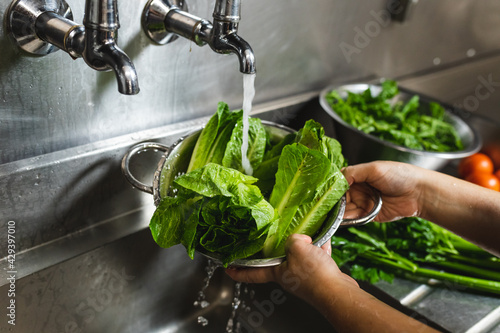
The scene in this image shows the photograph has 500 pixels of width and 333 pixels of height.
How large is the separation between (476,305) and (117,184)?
0.92 m

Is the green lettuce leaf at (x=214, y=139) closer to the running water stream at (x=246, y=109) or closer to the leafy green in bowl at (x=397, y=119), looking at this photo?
the running water stream at (x=246, y=109)

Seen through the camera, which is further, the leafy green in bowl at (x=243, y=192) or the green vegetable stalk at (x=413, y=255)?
the green vegetable stalk at (x=413, y=255)

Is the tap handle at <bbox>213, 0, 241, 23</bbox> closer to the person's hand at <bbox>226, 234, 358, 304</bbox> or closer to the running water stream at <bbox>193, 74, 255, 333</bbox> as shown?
the running water stream at <bbox>193, 74, 255, 333</bbox>

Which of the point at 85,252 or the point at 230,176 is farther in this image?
the point at 85,252

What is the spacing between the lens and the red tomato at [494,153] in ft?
5.61

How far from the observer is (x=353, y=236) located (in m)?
1.22

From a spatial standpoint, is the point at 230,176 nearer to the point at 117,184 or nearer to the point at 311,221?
the point at 311,221

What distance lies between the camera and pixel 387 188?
1110 mm

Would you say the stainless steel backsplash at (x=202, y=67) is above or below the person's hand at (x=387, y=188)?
above

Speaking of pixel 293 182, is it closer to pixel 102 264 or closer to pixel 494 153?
pixel 102 264

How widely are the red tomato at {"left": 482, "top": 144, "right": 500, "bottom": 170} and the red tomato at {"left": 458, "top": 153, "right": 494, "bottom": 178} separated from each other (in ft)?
0.28

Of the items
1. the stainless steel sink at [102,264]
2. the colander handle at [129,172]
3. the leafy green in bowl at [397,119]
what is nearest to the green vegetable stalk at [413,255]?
the stainless steel sink at [102,264]

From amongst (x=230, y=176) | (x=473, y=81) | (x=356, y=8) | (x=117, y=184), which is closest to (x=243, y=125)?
(x=230, y=176)

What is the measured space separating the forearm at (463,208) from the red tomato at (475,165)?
0.52 m
